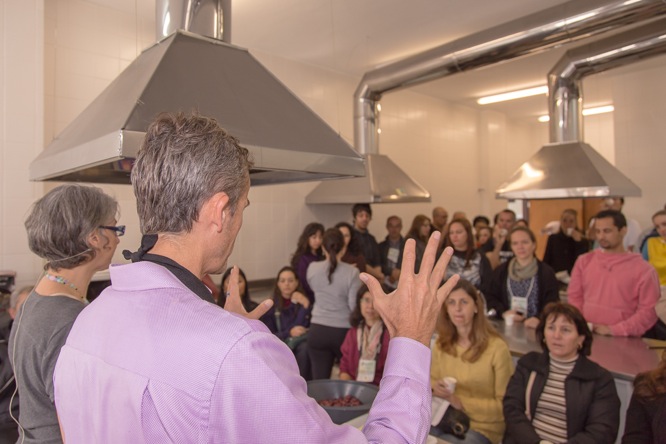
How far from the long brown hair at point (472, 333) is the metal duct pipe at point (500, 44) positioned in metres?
1.63

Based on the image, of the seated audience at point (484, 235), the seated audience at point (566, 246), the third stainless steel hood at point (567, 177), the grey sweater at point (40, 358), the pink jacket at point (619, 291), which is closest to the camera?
the grey sweater at point (40, 358)

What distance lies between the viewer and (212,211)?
2.51ft

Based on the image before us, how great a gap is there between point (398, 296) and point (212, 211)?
0.33 m

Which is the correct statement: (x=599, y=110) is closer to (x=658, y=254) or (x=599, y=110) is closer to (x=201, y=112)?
(x=658, y=254)

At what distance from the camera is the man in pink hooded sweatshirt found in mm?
2648

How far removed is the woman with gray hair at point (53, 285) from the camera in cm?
113

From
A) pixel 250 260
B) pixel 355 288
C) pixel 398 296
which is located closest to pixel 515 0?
pixel 355 288

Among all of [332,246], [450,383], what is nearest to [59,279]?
[450,383]

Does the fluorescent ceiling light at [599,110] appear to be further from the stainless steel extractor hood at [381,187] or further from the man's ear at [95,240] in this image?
the man's ear at [95,240]

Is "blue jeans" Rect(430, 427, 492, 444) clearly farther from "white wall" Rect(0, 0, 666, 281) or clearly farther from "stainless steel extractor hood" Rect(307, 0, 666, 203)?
"white wall" Rect(0, 0, 666, 281)

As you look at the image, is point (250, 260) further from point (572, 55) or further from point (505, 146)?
point (505, 146)

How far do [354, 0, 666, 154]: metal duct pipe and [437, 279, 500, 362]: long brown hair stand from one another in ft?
5.35

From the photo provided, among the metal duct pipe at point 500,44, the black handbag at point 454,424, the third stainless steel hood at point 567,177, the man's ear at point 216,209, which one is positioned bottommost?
the black handbag at point 454,424

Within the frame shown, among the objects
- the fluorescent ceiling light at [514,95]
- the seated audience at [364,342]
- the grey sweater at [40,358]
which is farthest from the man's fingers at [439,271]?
the fluorescent ceiling light at [514,95]
